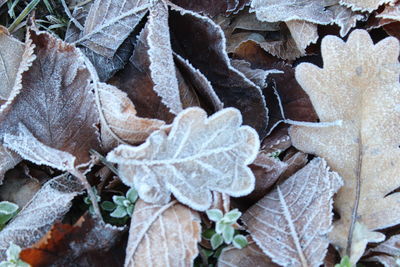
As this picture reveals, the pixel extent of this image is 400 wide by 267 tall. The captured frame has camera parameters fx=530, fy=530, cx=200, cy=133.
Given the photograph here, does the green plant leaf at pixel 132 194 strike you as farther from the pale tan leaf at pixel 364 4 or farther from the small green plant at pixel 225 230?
the pale tan leaf at pixel 364 4

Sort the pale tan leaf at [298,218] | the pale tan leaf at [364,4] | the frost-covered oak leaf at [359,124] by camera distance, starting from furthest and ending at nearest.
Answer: the pale tan leaf at [364,4]
the frost-covered oak leaf at [359,124]
the pale tan leaf at [298,218]

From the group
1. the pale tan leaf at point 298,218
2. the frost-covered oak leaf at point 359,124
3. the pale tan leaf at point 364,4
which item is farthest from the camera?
the pale tan leaf at point 364,4

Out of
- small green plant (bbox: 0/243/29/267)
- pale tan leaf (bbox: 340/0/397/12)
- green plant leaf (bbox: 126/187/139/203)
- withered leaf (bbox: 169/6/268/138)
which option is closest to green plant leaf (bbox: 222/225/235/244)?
green plant leaf (bbox: 126/187/139/203)

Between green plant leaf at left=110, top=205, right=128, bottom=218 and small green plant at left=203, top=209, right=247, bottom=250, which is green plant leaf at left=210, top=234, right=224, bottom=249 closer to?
small green plant at left=203, top=209, right=247, bottom=250

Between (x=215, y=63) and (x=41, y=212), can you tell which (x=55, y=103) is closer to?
(x=41, y=212)

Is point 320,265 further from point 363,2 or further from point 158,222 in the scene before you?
point 363,2

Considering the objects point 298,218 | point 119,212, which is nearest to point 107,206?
point 119,212

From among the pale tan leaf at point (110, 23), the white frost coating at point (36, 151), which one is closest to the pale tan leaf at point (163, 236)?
the white frost coating at point (36, 151)
